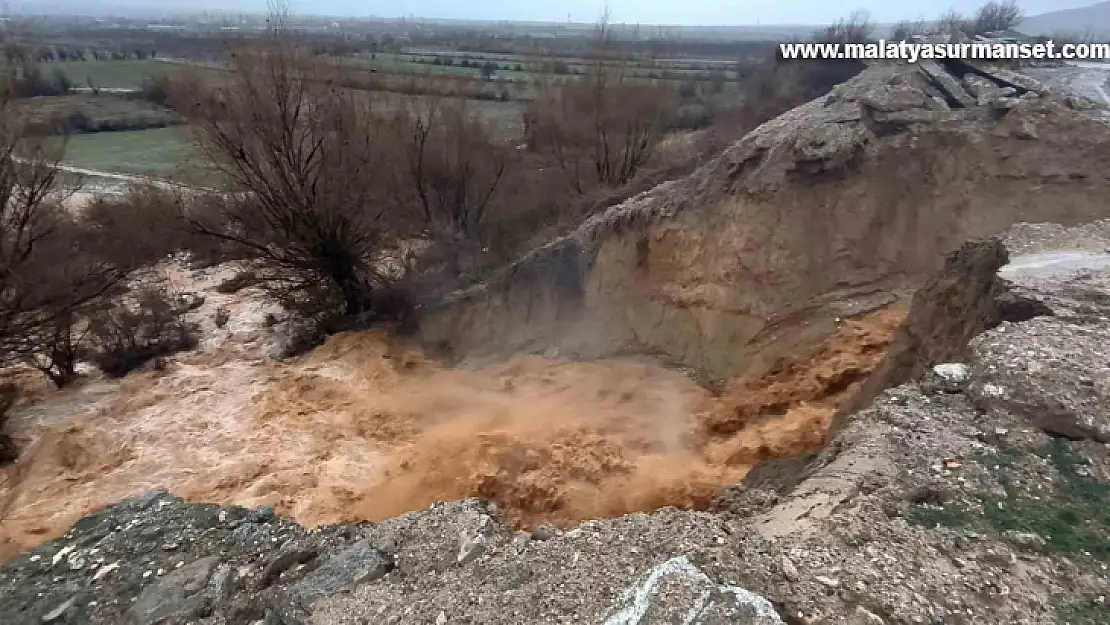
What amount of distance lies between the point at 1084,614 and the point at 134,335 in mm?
15541

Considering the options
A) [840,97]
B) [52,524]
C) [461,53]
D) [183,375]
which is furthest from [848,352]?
[461,53]

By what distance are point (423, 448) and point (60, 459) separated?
5.80 metres

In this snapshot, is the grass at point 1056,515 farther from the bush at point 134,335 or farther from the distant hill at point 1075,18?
the distant hill at point 1075,18

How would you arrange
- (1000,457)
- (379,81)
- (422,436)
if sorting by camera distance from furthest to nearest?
(379,81) → (422,436) → (1000,457)

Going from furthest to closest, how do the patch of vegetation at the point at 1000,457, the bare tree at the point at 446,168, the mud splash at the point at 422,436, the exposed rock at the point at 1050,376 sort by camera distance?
the bare tree at the point at 446,168 < the mud splash at the point at 422,436 < the exposed rock at the point at 1050,376 < the patch of vegetation at the point at 1000,457

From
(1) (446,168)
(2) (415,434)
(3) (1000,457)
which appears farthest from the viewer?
(1) (446,168)

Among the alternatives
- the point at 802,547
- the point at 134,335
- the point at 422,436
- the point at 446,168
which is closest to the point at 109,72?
the point at 446,168

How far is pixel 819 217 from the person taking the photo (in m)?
9.89

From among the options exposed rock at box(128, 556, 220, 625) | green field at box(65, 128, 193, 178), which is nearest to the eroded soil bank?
exposed rock at box(128, 556, 220, 625)

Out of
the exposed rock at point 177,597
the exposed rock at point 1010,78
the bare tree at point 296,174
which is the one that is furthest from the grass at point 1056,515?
the bare tree at point 296,174

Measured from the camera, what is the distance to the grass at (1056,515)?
4.07m

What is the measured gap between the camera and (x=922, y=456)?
4.85 meters

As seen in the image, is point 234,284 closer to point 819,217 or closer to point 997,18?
point 819,217

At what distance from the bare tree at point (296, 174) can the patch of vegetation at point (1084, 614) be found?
12145 mm
